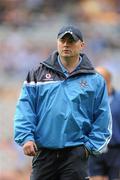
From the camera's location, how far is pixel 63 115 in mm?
5602

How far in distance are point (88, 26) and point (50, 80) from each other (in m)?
4.55

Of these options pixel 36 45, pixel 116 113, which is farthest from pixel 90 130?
pixel 36 45

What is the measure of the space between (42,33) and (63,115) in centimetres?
465

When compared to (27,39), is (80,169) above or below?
below

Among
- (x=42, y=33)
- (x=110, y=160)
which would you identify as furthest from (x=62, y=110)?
(x=42, y=33)

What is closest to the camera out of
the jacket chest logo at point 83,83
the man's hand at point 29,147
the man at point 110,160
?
the man's hand at point 29,147

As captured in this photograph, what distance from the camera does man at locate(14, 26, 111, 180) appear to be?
18.4 ft

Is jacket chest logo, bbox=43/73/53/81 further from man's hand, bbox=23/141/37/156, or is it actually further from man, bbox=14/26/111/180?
man's hand, bbox=23/141/37/156

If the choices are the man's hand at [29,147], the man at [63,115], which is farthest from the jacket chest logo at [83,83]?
the man's hand at [29,147]

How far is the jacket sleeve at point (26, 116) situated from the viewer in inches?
221

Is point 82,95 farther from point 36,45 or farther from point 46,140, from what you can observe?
point 36,45

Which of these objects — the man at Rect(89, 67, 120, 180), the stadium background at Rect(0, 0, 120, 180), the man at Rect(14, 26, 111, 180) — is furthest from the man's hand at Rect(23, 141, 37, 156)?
the stadium background at Rect(0, 0, 120, 180)

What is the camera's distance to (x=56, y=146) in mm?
5617

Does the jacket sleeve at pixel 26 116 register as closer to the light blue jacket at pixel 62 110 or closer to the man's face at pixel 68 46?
the light blue jacket at pixel 62 110
